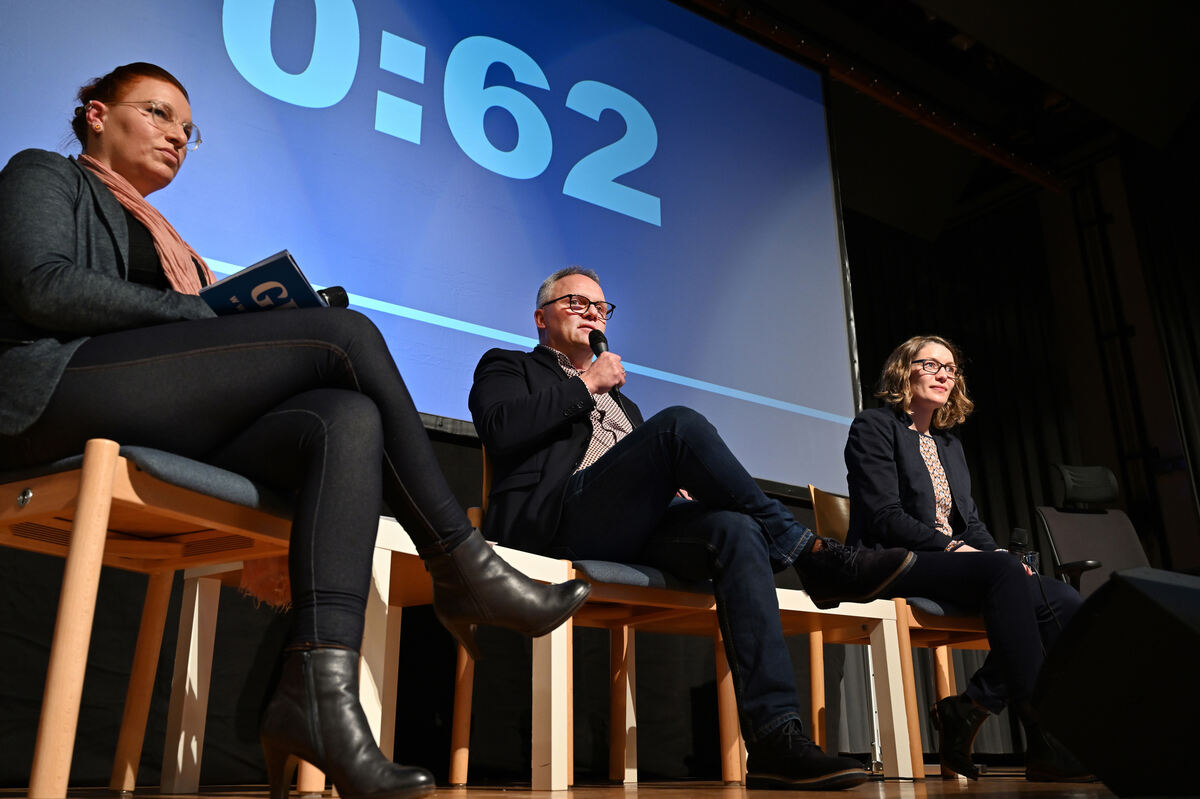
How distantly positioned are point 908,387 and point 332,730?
2062 millimetres

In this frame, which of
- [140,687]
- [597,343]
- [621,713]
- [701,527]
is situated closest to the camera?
[140,687]

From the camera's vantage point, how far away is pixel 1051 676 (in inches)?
35.5

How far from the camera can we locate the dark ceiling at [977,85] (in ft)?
12.6

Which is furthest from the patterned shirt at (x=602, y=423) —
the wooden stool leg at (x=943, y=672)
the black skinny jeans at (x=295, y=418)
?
the wooden stool leg at (x=943, y=672)

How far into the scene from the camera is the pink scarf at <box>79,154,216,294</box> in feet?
4.17

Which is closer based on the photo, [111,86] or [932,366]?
[111,86]

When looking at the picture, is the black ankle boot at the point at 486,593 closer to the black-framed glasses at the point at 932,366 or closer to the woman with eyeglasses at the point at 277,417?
the woman with eyeglasses at the point at 277,417

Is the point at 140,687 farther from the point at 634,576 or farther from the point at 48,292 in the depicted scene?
the point at 634,576

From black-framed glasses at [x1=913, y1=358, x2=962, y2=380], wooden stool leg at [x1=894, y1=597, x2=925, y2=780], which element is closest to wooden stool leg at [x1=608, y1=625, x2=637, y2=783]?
wooden stool leg at [x1=894, y1=597, x2=925, y2=780]

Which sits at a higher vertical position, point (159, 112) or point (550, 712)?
point (159, 112)

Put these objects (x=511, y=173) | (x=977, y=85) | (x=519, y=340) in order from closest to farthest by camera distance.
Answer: (x=519, y=340)
(x=511, y=173)
(x=977, y=85)

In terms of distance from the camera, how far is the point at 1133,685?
854mm

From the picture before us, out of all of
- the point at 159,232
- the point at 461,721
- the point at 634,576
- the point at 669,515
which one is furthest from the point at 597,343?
the point at 159,232

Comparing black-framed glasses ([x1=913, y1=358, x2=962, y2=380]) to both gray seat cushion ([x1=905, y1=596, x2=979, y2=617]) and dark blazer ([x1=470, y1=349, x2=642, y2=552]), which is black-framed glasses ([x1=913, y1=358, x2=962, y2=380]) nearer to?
gray seat cushion ([x1=905, y1=596, x2=979, y2=617])
